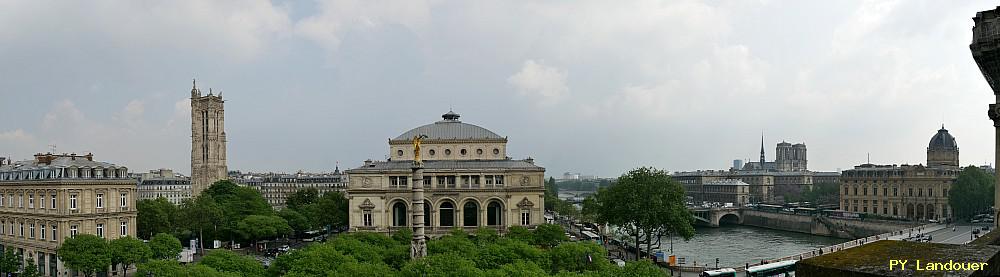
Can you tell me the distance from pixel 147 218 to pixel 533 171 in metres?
33.0

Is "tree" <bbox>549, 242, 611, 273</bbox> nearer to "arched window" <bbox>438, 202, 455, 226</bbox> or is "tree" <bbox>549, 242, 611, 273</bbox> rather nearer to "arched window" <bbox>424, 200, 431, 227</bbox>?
"arched window" <bbox>438, 202, 455, 226</bbox>

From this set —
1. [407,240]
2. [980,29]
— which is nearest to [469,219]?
[407,240]

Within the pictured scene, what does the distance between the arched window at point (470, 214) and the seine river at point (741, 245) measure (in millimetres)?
18557

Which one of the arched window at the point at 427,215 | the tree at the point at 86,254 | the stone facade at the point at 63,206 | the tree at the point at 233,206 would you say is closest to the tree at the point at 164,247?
the tree at the point at 86,254

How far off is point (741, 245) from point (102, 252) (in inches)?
2389

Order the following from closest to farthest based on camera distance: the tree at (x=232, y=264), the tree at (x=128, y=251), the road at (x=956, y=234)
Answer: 1. the tree at (x=232, y=264)
2. the tree at (x=128, y=251)
3. the road at (x=956, y=234)

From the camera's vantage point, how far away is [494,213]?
62.1 meters

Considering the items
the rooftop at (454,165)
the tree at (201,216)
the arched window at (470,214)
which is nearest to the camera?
the tree at (201,216)

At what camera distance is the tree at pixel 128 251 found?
3947cm

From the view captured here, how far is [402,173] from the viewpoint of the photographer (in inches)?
2408

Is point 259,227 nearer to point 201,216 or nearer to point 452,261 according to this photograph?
point 201,216

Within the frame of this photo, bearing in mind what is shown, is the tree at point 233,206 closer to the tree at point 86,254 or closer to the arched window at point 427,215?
the arched window at point 427,215

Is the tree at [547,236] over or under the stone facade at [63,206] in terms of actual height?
under

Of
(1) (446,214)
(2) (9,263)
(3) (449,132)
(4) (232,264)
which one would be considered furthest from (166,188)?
(4) (232,264)
